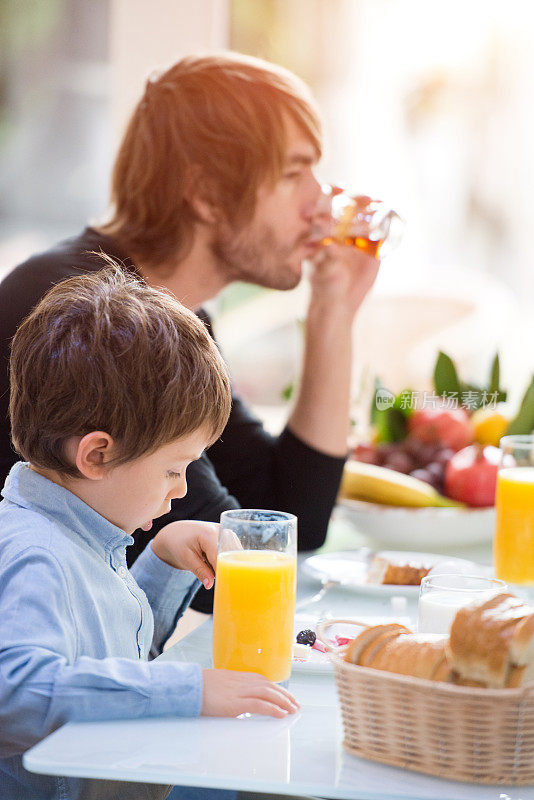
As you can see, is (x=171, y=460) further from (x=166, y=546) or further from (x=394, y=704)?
(x=394, y=704)

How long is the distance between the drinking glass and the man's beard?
65 millimetres

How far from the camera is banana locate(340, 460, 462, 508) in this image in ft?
5.19

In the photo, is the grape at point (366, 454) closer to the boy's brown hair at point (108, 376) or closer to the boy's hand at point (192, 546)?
the boy's hand at point (192, 546)

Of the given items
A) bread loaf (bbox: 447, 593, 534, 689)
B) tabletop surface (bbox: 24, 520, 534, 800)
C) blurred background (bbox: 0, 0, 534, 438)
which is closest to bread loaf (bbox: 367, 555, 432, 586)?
tabletop surface (bbox: 24, 520, 534, 800)

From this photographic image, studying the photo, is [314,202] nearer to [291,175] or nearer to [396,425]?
[291,175]

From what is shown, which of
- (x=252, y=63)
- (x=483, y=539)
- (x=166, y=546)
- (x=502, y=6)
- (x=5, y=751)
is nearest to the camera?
(x=5, y=751)

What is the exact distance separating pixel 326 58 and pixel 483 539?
1.81 metres

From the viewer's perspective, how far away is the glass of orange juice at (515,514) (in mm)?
1312

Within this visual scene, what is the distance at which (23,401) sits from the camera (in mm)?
926

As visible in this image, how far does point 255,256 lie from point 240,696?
1.03 meters

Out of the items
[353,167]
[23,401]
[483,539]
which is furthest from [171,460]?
[353,167]

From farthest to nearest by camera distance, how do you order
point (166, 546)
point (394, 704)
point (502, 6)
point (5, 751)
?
point (502, 6)
point (166, 546)
point (5, 751)
point (394, 704)

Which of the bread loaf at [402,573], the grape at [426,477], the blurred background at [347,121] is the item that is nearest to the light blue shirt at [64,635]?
the bread loaf at [402,573]

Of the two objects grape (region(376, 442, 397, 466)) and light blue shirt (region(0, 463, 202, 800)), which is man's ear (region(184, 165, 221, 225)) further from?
light blue shirt (region(0, 463, 202, 800))
